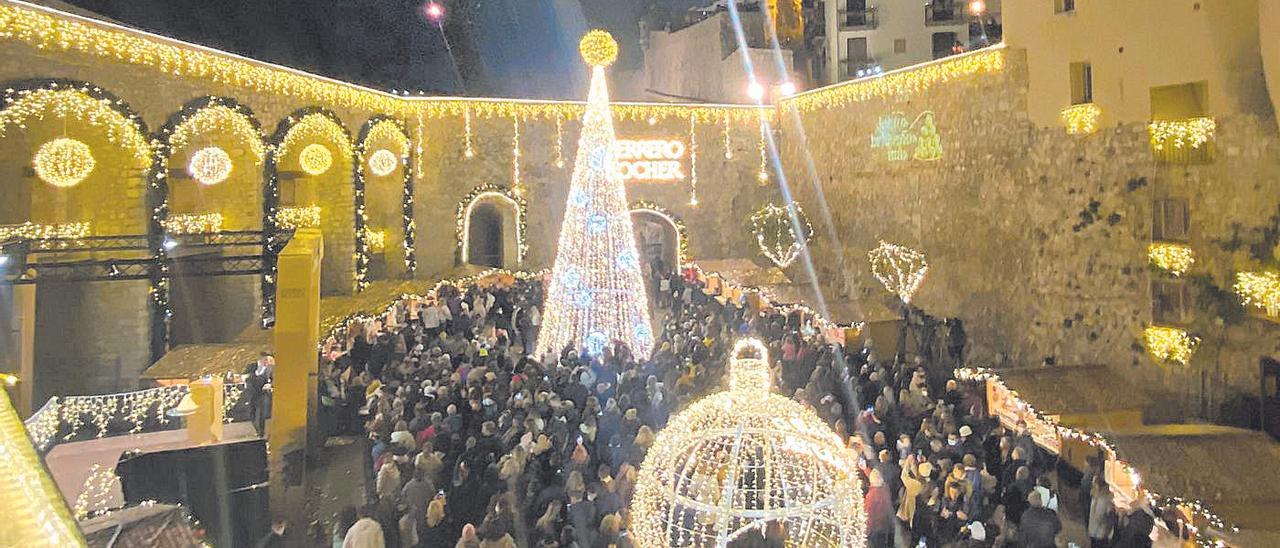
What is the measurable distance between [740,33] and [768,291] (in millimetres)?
12207

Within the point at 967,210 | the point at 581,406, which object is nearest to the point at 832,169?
the point at 967,210

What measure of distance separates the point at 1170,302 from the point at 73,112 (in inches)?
658

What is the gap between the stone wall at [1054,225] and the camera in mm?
11641

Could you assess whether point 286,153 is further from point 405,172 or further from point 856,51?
point 856,51

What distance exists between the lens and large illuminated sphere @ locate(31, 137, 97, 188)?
34.2 ft

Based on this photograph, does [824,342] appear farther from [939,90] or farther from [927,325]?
[939,90]

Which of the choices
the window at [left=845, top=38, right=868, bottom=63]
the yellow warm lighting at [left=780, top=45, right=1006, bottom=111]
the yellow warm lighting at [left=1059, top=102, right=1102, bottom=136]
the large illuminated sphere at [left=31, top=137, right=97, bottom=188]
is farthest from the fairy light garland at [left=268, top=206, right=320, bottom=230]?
the window at [left=845, top=38, right=868, bottom=63]

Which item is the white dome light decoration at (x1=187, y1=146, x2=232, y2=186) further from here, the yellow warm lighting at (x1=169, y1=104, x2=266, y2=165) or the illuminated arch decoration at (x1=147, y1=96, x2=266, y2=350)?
the yellow warm lighting at (x1=169, y1=104, x2=266, y2=165)

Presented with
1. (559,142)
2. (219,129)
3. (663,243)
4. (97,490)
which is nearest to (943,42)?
(663,243)

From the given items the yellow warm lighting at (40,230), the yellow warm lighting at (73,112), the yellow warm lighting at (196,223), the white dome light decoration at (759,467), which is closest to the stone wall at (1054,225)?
the white dome light decoration at (759,467)

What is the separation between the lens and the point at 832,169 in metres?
21.1

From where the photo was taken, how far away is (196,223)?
15.5 metres

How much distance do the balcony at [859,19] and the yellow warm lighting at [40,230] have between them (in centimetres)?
2431

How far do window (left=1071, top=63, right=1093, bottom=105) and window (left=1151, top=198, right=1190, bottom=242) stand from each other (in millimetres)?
2282
